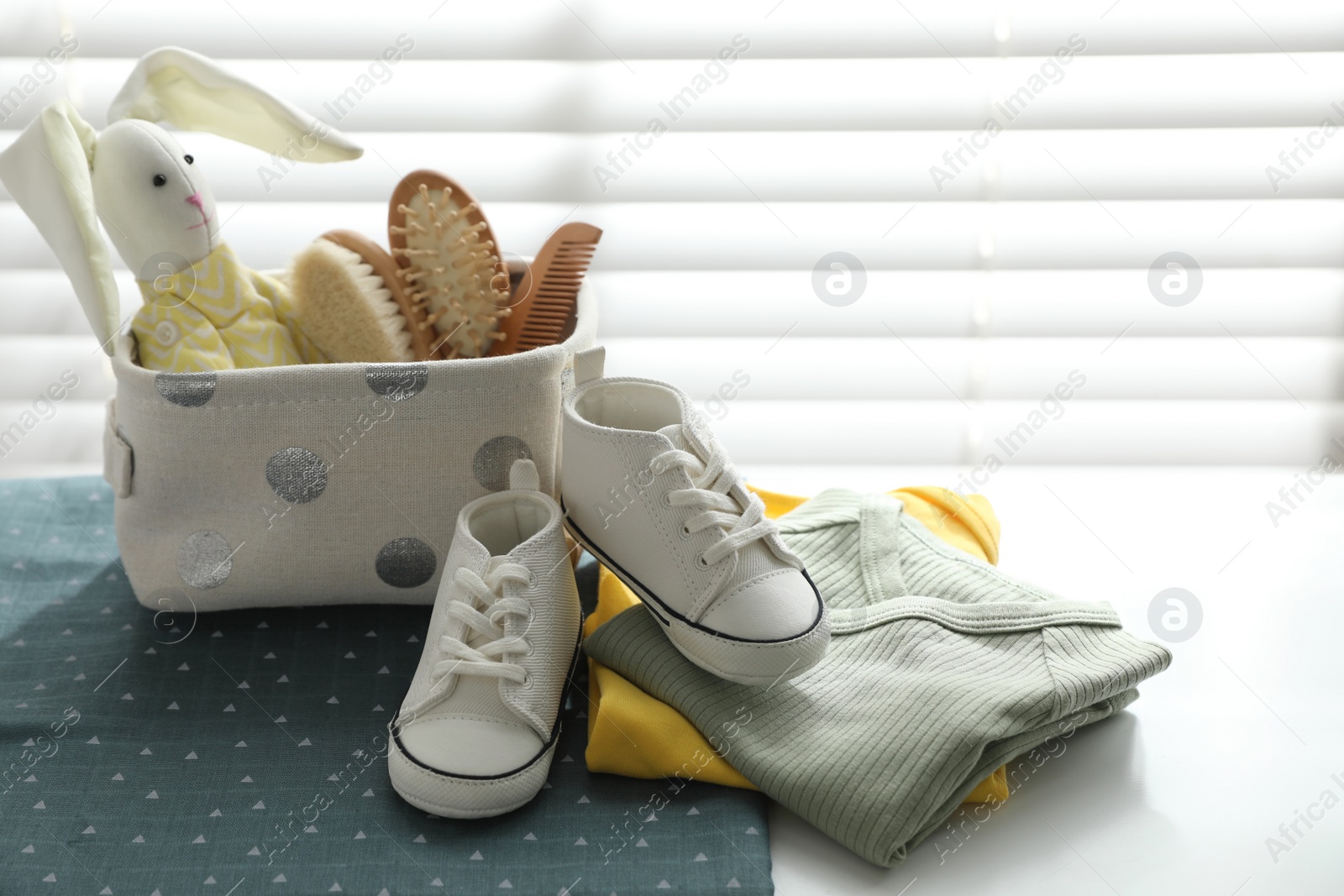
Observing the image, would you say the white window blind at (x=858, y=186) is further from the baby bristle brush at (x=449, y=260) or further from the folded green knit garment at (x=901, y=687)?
the folded green knit garment at (x=901, y=687)

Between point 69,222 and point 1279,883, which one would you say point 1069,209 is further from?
point 69,222

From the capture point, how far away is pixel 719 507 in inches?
28.1

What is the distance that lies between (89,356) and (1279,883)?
4.46 feet

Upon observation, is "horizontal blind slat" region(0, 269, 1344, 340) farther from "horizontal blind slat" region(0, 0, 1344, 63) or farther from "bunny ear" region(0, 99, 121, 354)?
"bunny ear" region(0, 99, 121, 354)

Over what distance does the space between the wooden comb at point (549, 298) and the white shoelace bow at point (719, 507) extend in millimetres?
213

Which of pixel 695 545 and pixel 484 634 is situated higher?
pixel 695 545

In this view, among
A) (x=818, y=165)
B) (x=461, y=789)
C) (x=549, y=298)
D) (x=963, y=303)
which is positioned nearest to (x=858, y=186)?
(x=818, y=165)

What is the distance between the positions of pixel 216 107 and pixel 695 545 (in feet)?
1.90

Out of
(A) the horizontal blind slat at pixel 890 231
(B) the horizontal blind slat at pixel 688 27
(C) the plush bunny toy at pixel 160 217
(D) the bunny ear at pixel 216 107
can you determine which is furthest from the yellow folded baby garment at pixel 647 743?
(B) the horizontal blind slat at pixel 688 27

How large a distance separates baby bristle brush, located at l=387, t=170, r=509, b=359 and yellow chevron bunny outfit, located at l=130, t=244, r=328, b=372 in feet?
0.34

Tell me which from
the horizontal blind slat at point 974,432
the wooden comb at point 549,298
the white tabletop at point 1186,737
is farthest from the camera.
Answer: the horizontal blind slat at point 974,432

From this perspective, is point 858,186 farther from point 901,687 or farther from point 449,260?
point 901,687

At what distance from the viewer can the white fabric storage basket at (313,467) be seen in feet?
2.51

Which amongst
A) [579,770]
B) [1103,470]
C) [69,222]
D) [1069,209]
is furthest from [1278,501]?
[69,222]
